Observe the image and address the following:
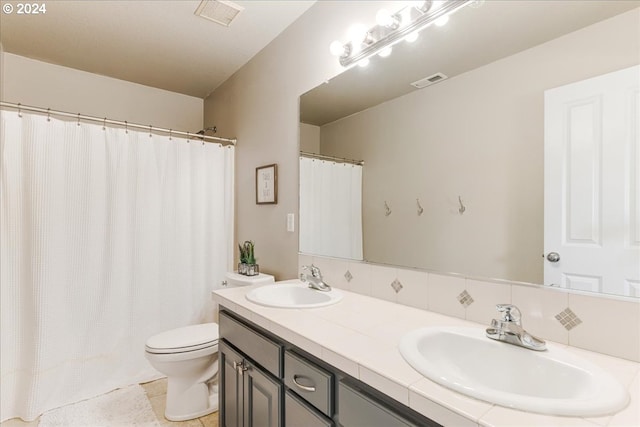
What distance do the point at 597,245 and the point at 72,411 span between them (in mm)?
2741

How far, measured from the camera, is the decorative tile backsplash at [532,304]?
86 centimetres

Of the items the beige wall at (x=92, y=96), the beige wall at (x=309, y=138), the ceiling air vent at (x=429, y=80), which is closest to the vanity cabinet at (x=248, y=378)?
the beige wall at (x=309, y=138)

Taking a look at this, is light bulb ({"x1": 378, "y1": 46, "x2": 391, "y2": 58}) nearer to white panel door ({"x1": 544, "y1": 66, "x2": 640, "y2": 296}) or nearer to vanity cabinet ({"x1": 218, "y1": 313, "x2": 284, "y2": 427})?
white panel door ({"x1": 544, "y1": 66, "x2": 640, "y2": 296})

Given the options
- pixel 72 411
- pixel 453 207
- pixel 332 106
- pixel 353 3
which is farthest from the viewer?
pixel 72 411

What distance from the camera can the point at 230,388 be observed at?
4.86 ft

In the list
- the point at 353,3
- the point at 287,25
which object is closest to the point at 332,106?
the point at 353,3

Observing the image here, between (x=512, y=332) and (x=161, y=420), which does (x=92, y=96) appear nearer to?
(x=161, y=420)

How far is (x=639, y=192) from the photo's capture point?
0.83 meters

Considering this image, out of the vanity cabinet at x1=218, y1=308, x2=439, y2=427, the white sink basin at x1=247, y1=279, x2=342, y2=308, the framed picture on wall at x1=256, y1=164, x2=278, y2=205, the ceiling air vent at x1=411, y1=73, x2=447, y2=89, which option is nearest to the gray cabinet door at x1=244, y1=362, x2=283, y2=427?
the vanity cabinet at x1=218, y1=308, x2=439, y2=427

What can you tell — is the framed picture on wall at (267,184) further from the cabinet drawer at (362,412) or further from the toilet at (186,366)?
the cabinet drawer at (362,412)

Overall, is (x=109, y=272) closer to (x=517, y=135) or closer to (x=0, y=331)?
(x=0, y=331)

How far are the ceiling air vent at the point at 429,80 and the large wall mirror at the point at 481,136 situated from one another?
1 centimetres

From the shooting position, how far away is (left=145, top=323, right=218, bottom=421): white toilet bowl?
1810mm

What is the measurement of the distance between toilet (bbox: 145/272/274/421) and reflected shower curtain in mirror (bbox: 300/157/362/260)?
0.51m
